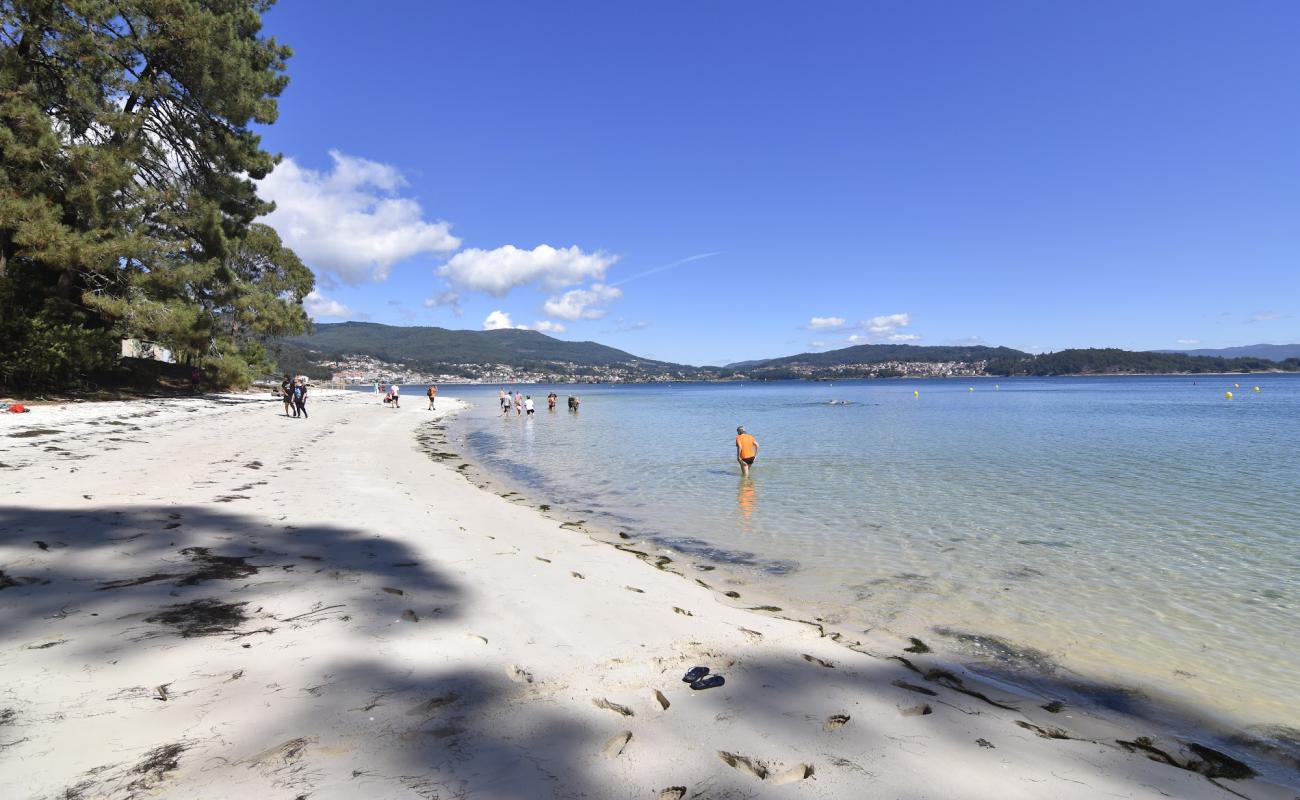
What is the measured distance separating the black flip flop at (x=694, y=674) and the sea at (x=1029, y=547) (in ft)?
8.65

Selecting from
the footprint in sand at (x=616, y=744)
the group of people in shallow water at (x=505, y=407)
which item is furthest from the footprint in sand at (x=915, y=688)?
the group of people in shallow water at (x=505, y=407)

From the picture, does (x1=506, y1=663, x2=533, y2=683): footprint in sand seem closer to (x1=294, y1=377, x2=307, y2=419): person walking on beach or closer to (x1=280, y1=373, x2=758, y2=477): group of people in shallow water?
(x1=280, y1=373, x2=758, y2=477): group of people in shallow water

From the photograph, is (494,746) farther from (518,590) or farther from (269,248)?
(269,248)

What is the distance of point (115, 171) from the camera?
2002cm

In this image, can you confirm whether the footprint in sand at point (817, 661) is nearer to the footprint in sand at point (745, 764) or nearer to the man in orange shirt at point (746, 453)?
the footprint in sand at point (745, 764)

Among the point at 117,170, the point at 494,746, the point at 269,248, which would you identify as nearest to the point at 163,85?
the point at 117,170

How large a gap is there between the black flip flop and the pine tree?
83.4 ft

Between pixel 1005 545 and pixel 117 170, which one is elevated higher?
pixel 117 170

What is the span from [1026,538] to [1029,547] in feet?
2.03

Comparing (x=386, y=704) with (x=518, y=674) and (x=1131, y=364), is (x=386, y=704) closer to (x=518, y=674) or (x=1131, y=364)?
(x=518, y=674)

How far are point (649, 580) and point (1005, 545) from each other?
20.5 feet

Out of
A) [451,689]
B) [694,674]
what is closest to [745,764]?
[694,674]

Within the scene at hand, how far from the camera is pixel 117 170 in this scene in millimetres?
20062

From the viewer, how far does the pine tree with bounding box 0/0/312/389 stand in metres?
19.2
